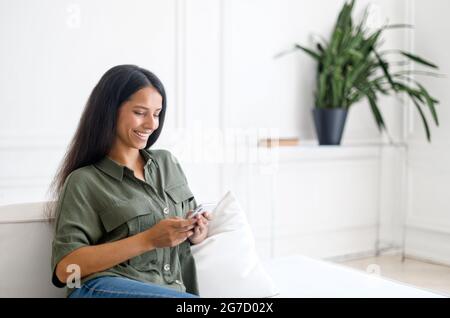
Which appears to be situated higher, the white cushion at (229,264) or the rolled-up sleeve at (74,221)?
the rolled-up sleeve at (74,221)

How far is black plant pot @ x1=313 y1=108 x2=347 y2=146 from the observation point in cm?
363

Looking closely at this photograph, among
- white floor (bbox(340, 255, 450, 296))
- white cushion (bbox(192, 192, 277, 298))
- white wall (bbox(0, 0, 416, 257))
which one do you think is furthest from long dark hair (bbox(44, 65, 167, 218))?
white floor (bbox(340, 255, 450, 296))

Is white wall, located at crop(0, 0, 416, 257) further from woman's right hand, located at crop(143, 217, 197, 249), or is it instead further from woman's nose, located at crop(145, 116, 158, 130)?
woman's right hand, located at crop(143, 217, 197, 249)

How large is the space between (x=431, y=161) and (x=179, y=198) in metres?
2.60

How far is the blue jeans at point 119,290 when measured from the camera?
5.05 ft

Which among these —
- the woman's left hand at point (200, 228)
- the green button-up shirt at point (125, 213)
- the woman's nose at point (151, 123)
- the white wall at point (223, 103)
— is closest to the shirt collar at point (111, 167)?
the green button-up shirt at point (125, 213)

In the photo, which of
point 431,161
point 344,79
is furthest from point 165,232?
point 431,161

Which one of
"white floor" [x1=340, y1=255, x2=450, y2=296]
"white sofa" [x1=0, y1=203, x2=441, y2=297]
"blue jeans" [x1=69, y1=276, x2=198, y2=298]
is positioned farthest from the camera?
"white floor" [x1=340, y1=255, x2=450, y2=296]

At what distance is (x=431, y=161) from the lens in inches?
156

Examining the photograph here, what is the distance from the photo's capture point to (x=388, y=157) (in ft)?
→ 13.7

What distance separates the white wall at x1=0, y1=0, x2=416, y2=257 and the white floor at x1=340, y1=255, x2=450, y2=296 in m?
0.15

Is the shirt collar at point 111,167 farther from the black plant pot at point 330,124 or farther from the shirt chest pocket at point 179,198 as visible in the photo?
the black plant pot at point 330,124

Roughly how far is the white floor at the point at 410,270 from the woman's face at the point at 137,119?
1973 mm
